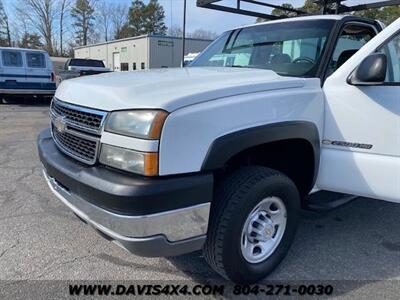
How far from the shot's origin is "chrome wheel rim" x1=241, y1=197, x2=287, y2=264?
110 inches

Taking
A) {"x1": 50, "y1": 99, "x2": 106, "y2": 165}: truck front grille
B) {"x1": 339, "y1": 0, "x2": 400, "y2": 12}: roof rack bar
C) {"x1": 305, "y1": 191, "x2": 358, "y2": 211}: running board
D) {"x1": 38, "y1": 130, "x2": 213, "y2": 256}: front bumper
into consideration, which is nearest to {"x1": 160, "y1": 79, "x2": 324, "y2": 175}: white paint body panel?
{"x1": 38, "y1": 130, "x2": 213, "y2": 256}: front bumper

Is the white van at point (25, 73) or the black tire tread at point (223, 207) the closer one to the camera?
the black tire tread at point (223, 207)

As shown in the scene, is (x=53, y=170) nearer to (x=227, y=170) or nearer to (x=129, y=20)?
(x=227, y=170)

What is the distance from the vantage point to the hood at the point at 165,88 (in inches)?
92.8

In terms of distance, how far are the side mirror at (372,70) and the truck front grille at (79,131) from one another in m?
1.84

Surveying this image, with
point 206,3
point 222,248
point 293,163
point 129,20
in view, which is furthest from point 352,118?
point 129,20

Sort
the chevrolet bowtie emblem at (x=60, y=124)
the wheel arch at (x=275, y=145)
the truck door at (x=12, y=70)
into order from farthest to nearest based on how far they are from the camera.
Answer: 1. the truck door at (x=12, y=70)
2. the chevrolet bowtie emblem at (x=60, y=124)
3. the wheel arch at (x=275, y=145)

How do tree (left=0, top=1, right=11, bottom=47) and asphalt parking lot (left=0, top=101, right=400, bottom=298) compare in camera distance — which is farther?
tree (left=0, top=1, right=11, bottom=47)

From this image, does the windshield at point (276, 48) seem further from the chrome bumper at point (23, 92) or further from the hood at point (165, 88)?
the chrome bumper at point (23, 92)

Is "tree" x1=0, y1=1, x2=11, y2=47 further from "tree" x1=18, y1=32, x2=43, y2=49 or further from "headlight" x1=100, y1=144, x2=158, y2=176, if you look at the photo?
"headlight" x1=100, y1=144, x2=158, y2=176

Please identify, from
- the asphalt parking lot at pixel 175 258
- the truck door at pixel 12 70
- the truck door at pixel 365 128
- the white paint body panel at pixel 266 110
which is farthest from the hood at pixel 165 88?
the truck door at pixel 12 70

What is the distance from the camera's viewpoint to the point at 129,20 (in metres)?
73.6

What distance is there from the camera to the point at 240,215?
101 inches

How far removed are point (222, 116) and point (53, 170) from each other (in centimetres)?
131
